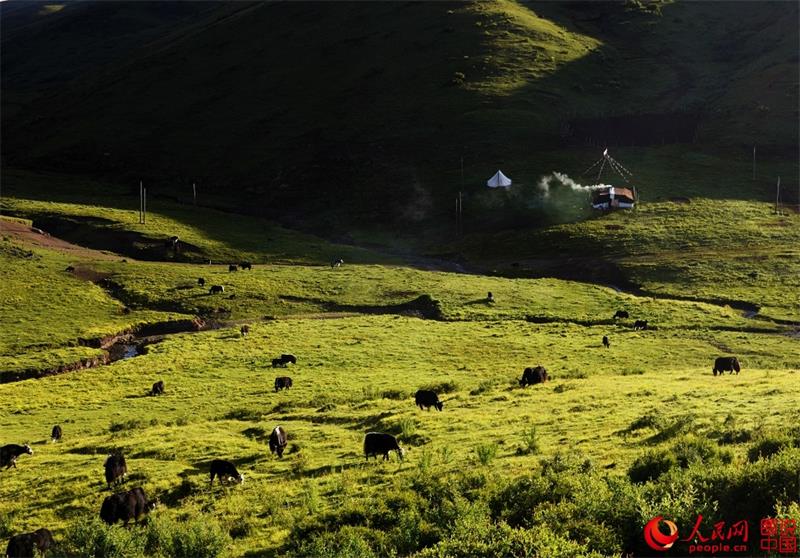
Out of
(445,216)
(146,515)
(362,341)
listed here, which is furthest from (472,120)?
(146,515)

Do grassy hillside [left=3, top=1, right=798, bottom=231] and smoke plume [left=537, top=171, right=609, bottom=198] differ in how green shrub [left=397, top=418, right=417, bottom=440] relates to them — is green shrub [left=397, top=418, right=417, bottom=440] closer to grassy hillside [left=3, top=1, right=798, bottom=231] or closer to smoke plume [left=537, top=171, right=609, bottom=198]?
grassy hillside [left=3, top=1, right=798, bottom=231]

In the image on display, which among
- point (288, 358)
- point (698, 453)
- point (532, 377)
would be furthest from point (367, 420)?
point (288, 358)

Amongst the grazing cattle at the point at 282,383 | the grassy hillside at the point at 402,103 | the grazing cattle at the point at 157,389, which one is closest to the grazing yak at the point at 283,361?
the grazing cattle at the point at 282,383

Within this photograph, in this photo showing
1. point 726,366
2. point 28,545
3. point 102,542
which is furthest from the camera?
point 726,366

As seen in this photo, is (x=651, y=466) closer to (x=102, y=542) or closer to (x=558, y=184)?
(x=102, y=542)

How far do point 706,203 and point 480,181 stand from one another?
3358 centimetres

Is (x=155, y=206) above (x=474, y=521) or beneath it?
above

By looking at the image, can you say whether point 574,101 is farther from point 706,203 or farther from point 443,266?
point 443,266

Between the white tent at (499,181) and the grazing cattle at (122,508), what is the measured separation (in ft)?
325

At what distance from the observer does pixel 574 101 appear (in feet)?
503

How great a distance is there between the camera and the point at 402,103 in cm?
15562

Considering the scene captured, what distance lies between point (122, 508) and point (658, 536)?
49.9ft

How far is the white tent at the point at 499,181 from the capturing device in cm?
11769

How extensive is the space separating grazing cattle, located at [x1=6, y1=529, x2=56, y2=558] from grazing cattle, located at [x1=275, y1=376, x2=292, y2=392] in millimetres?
24356
